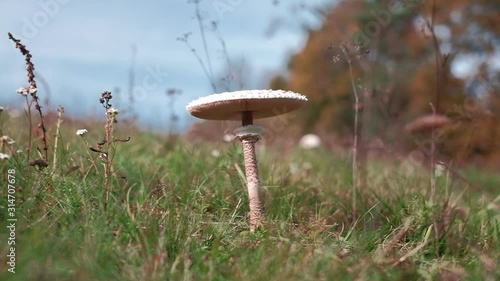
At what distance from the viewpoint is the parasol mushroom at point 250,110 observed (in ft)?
9.80

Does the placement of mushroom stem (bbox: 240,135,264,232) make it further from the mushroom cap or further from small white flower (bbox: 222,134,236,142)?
small white flower (bbox: 222,134,236,142)

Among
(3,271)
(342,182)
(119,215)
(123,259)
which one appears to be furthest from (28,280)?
(342,182)

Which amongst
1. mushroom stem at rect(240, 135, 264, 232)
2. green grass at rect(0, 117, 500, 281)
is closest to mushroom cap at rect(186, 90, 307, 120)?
mushroom stem at rect(240, 135, 264, 232)

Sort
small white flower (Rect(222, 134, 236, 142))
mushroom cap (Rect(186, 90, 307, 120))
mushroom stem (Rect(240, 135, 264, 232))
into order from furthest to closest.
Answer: small white flower (Rect(222, 134, 236, 142)), mushroom stem (Rect(240, 135, 264, 232)), mushroom cap (Rect(186, 90, 307, 120))

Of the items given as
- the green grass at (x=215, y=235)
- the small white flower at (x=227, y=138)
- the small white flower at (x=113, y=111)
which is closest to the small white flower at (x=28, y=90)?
the green grass at (x=215, y=235)

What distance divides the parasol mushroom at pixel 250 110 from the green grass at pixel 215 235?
22 centimetres

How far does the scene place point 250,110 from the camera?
3385 millimetres

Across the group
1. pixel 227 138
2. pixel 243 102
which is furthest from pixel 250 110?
pixel 227 138

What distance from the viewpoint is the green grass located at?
244cm

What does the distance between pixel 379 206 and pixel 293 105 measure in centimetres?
130

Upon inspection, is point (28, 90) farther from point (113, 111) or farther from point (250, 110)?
point (250, 110)

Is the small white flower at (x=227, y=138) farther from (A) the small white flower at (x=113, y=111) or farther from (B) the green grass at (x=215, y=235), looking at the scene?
A: (A) the small white flower at (x=113, y=111)

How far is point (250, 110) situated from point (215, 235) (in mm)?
912

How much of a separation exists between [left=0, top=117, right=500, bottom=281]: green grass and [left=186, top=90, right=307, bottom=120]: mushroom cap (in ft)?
2.11
